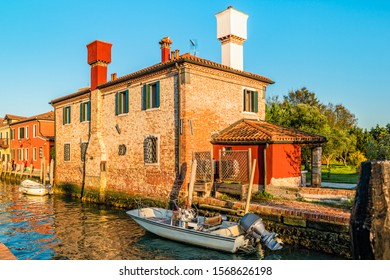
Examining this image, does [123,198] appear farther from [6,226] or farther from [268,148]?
[268,148]

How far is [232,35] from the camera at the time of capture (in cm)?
1642

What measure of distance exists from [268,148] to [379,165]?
11.1 metres

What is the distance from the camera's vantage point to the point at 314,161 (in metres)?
13.6

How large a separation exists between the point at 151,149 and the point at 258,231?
8024mm

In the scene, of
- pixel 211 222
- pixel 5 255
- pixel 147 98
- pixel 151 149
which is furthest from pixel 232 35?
pixel 5 255

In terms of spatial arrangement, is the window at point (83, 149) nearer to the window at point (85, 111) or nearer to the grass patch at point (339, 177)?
the window at point (85, 111)

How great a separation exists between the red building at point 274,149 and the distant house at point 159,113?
1166 mm

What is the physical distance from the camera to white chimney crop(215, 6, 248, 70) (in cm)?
1630

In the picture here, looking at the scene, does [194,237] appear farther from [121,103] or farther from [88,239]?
[121,103]

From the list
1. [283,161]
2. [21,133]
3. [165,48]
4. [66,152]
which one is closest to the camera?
[283,161]

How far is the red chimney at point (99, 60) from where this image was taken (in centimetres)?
1888

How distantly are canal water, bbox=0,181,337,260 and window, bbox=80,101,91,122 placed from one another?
5.82 meters

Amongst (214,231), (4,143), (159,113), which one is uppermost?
(159,113)

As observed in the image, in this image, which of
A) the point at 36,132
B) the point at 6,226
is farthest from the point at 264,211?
the point at 36,132
